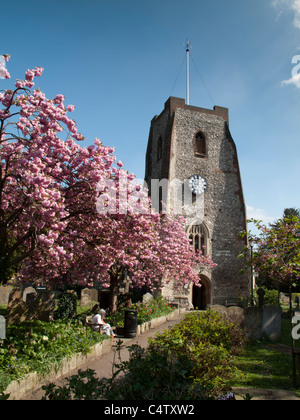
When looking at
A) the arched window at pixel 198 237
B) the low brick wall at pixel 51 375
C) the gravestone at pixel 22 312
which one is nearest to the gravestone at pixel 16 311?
the gravestone at pixel 22 312

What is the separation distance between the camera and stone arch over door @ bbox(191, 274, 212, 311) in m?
24.0

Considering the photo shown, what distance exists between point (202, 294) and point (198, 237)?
4545mm

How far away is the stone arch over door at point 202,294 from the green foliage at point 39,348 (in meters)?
16.2

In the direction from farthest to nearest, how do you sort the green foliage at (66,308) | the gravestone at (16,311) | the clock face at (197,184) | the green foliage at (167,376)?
1. the clock face at (197,184)
2. the green foliage at (66,308)
3. the gravestone at (16,311)
4. the green foliage at (167,376)

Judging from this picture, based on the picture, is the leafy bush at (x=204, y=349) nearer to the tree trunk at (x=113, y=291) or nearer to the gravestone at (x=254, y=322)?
the gravestone at (x=254, y=322)

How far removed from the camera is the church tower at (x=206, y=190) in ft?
79.4

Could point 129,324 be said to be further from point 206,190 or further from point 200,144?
point 200,144

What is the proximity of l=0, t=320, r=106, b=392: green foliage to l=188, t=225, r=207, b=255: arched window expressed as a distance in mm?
16527

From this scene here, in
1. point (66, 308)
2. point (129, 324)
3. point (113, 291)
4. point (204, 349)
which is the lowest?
point (129, 324)

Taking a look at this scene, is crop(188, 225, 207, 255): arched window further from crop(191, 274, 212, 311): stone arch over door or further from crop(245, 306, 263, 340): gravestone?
crop(245, 306, 263, 340): gravestone

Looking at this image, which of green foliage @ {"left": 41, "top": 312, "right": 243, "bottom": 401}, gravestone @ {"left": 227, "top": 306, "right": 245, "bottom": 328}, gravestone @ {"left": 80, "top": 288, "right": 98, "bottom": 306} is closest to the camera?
green foliage @ {"left": 41, "top": 312, "right": 243, "bottom": 401}

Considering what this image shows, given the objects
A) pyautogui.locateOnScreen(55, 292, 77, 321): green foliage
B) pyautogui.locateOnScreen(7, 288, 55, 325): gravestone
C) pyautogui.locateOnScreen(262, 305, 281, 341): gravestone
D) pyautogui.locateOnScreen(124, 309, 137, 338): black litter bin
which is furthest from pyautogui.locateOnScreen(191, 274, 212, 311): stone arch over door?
pyautogui.locateOnScreen(7, 288, 55, 325): gravestone

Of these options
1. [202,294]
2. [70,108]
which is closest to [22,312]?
[70,108]

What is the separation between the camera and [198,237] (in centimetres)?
2494
